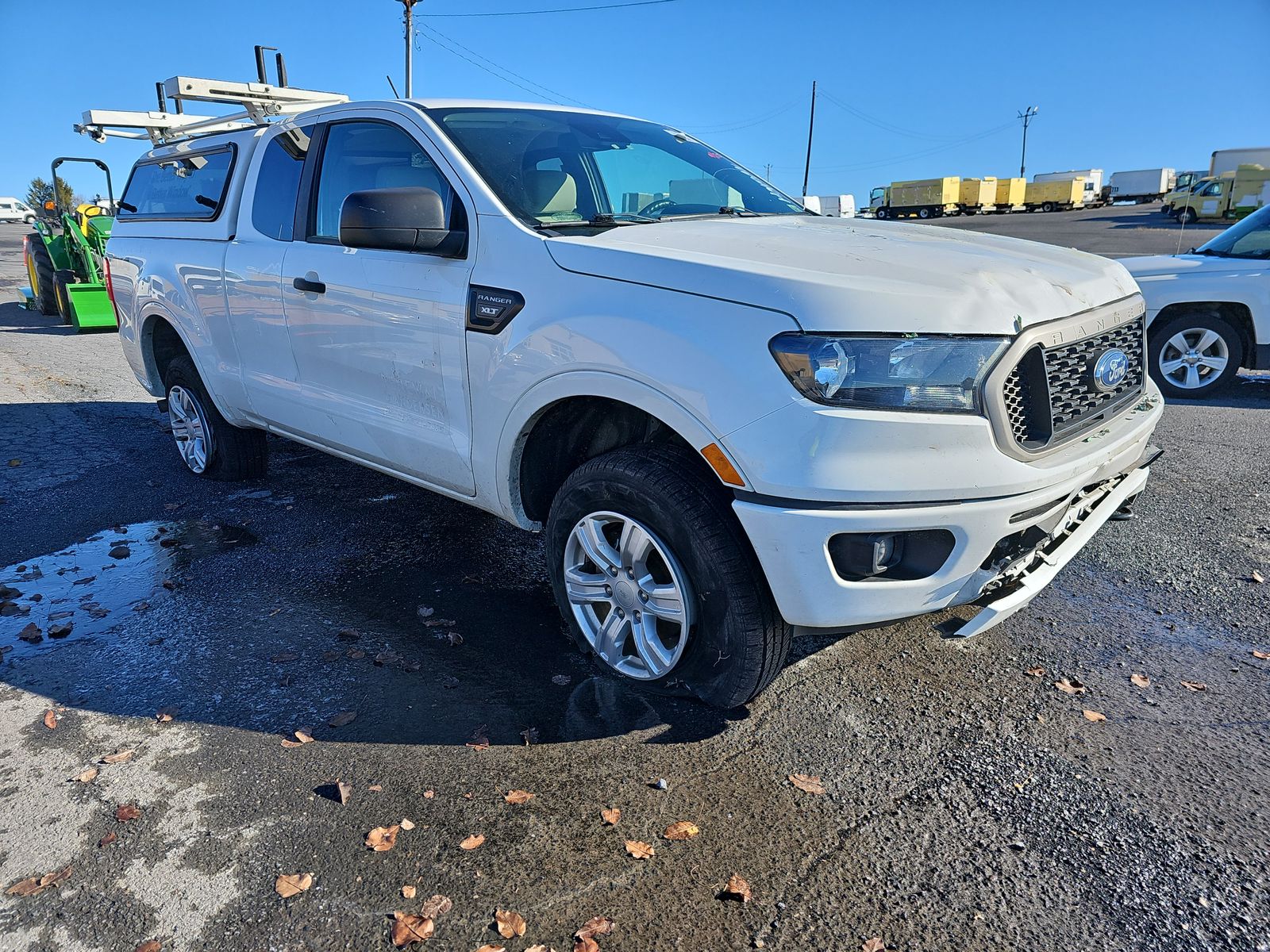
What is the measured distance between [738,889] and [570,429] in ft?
5.58

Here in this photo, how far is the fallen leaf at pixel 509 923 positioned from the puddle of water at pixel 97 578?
2.46 metres

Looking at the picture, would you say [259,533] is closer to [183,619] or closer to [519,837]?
[183,619]

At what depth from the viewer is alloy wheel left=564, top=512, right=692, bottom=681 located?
2.79 m

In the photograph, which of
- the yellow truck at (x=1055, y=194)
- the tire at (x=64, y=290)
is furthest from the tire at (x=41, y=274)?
the yellow truck at (x=1055, y=194)

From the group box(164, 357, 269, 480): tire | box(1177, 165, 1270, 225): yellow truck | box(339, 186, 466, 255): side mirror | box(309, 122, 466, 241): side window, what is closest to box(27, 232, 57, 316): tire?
box(164, 357, 269, 480): tire

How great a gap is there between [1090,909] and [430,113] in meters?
3.52

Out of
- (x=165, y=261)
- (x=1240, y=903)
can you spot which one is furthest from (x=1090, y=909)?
(x=165, y=261)

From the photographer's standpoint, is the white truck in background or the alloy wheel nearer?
the alloy wheel

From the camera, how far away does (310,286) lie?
153 inches

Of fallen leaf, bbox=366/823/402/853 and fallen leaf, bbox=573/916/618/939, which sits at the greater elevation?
fallen leaf, bbox=366/823/402/853

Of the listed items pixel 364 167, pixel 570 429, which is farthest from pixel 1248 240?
pixel 364 167

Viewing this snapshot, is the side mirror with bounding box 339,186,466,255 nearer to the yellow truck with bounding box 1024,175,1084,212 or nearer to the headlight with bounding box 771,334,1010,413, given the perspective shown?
the headlight with bounding box 771,334,1010,413

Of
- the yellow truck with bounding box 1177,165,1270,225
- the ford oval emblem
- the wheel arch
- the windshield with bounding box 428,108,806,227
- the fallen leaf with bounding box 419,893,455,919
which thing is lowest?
the fallen leaf with bounding box 419,893,455,919

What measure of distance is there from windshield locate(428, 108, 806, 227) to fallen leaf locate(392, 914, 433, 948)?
88.8 inches
